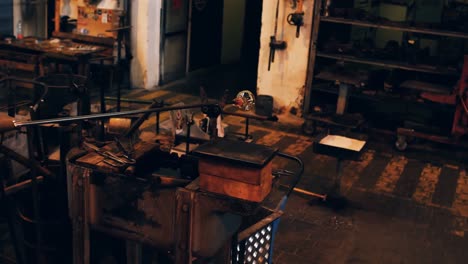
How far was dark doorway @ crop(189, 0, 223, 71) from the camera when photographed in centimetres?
1224

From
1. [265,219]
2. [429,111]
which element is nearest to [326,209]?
[265,219]

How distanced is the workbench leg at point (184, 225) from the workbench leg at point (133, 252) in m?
0.40

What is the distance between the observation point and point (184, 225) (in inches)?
143

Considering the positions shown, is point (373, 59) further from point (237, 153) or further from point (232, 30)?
point (237, 153)

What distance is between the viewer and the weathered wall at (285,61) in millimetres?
9672

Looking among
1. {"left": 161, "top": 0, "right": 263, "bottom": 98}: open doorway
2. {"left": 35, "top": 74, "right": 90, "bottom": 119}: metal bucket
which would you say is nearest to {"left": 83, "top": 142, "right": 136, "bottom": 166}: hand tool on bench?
{"left": 35, "top": 74, "right": 90, "bottom": 119}: metal bucket

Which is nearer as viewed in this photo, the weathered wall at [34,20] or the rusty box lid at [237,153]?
the rusty box lid at [237,153]

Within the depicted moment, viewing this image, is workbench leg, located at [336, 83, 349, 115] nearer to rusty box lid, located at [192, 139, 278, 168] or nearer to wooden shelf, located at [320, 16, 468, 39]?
wooden shelf, located at [320, 16, 468, 39]

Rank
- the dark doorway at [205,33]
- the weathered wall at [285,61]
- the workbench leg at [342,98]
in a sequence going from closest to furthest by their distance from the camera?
1. the workbench leg at [342,98]
2. the weathered wall at [285,61]
3. the dark doorway at [205,33]

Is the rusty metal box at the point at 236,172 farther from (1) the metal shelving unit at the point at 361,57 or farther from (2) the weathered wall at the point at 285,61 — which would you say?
(2) the weathered wall at the point at 285,61

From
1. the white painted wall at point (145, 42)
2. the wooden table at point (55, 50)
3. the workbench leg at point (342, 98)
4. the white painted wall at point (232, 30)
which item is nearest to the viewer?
the workbench leg at point (342, 98)

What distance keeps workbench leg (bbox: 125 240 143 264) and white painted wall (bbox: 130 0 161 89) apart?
7.39 metres

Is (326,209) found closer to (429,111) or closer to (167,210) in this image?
(167,210)

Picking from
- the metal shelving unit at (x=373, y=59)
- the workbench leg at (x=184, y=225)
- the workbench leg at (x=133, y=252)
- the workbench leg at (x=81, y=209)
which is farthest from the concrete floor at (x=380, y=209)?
the workbench leg at (x=81, y=209)
